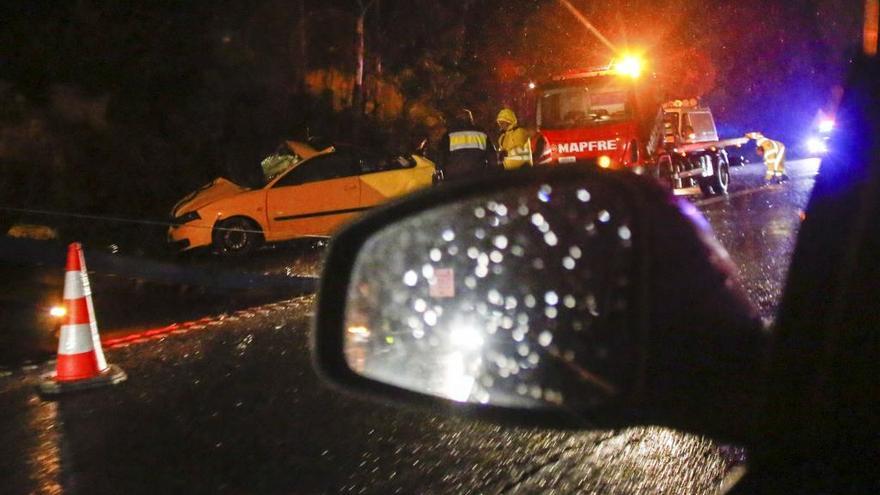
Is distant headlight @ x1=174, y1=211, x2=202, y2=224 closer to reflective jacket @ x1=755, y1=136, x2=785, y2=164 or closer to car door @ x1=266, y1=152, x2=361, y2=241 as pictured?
car door @ x1=266, y1=152, x2=361, y2=241

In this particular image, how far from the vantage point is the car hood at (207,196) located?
1376 centimetres

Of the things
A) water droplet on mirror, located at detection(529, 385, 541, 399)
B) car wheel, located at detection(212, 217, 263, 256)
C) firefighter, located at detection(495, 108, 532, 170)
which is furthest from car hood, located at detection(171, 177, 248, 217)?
water droplet on mirror, located at detection(529, 385, 541, 399)

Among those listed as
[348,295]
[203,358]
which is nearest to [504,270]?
[348,295]

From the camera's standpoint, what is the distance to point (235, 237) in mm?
13867

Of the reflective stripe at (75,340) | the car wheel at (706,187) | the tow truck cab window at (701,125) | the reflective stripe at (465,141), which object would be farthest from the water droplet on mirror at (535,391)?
the car wheel at (706,187)

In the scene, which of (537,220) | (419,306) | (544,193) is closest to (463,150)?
(419,306)

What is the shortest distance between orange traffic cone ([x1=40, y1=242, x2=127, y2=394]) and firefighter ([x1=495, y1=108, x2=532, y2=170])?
306 inches

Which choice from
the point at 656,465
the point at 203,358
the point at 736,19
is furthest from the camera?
the point at 736,19

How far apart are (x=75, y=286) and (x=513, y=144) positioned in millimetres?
8069

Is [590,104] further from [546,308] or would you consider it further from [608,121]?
[546,308]

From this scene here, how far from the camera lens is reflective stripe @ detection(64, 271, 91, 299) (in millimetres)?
7156

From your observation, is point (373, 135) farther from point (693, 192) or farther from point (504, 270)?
point (504, 270)

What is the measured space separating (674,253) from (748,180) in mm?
21092

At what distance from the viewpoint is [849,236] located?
6.86 feet
